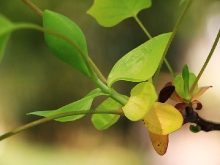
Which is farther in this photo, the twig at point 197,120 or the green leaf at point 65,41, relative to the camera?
the twig at point 197,120

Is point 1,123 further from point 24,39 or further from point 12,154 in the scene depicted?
point 24,39

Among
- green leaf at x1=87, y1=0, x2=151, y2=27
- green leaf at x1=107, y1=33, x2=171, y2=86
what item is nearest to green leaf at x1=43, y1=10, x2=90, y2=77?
green leaf at x1=107, y1=33, x2=171, y2=86

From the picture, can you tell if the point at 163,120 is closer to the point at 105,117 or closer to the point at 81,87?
the point at 105,117

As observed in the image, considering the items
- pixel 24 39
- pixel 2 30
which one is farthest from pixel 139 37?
pixel 2 30

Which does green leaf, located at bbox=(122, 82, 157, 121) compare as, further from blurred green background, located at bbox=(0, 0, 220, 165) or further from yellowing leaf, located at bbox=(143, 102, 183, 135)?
blurred green background, located at bbox=(0, 0, 220, 165)

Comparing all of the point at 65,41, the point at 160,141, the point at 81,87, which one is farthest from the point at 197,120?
the point at 81,87

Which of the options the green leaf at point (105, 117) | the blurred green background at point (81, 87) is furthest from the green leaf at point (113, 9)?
the blurred green background at point (81, 87)

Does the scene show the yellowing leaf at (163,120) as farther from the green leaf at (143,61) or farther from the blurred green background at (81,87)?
the blurred green background at (81,87)
